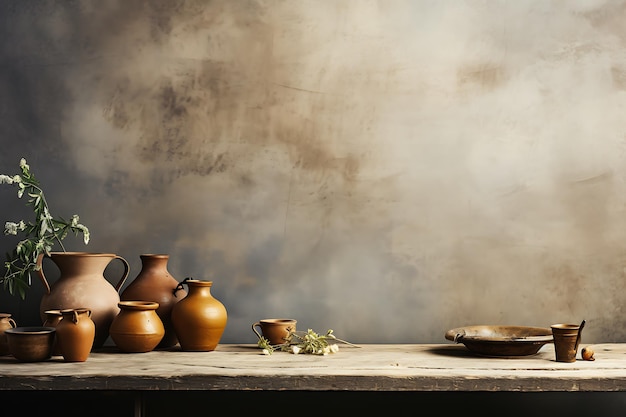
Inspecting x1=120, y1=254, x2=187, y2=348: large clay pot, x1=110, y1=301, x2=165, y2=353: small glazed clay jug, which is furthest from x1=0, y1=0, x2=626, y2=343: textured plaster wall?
x1=110, y1=301, x2=165, y2=353: small glazed clay jug

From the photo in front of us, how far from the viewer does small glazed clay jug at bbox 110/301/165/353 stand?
2145 millimetres

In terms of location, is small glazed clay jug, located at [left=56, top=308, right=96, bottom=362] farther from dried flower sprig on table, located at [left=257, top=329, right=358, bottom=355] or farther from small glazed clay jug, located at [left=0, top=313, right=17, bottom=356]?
dried flower sprig on table, located at [left=257, top=329, right=358, bottom=355]

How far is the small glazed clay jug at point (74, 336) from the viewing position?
6.55 ft

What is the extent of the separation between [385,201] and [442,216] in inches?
9.6

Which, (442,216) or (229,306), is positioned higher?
(442,216)

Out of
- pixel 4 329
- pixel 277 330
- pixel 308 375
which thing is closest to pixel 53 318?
pixel 4 329

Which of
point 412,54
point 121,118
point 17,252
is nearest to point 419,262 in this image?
point 412,54

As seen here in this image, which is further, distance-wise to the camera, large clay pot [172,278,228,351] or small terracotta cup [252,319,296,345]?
small terracotta cup [252,319,296,345]

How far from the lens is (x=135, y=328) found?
214 centimetres

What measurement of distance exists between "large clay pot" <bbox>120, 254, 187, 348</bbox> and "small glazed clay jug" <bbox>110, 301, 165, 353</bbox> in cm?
13

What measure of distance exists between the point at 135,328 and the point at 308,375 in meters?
0.65

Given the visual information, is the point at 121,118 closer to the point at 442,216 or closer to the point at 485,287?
the point at 442,216

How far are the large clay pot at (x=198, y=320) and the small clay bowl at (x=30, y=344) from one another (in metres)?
0.42

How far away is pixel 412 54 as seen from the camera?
2.63 metres
